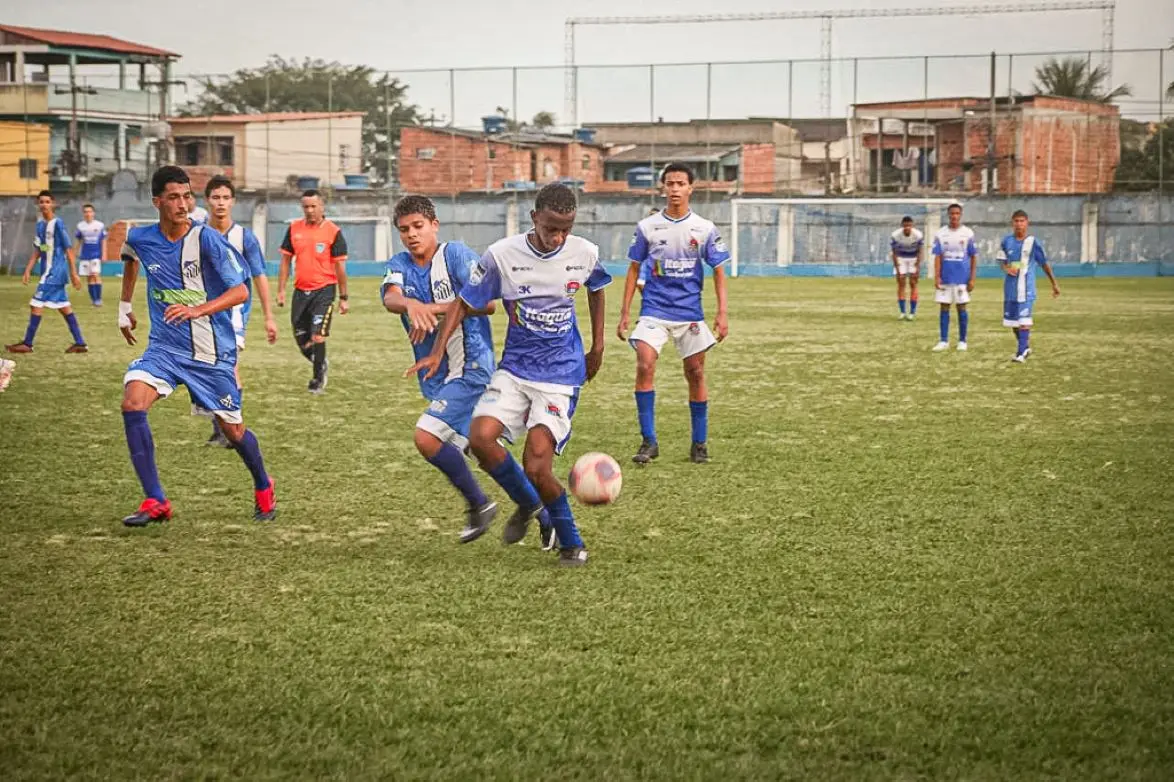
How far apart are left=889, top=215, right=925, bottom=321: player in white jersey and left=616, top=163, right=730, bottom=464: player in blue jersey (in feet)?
52.7

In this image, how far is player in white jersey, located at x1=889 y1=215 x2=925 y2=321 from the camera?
85.5 ft

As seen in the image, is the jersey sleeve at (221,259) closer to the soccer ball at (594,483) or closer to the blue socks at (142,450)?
the blue socks at (142,450)

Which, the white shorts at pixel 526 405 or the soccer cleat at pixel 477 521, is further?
the soccer cleat at pixel 477 521

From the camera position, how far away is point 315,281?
14312 mm

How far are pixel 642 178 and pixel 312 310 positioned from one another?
38375 millimetres

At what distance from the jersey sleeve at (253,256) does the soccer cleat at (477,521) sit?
3839mm

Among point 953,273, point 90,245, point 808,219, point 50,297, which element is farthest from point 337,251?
point 808,219

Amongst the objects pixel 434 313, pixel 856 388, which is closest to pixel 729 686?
pixel 434 313

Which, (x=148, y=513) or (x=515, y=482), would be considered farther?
(x=148, y=513)

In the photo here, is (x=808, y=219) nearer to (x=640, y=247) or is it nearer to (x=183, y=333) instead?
(x=640, y=247)

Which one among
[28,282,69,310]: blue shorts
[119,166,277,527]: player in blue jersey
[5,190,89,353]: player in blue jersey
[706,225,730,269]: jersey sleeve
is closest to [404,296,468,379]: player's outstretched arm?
[119,166,277,527]: player in blue jersey

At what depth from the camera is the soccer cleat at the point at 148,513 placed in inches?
299

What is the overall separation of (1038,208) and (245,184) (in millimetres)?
29172

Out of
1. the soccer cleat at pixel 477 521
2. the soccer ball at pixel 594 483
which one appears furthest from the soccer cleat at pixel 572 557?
the soccer cleat at pixel 477 521
